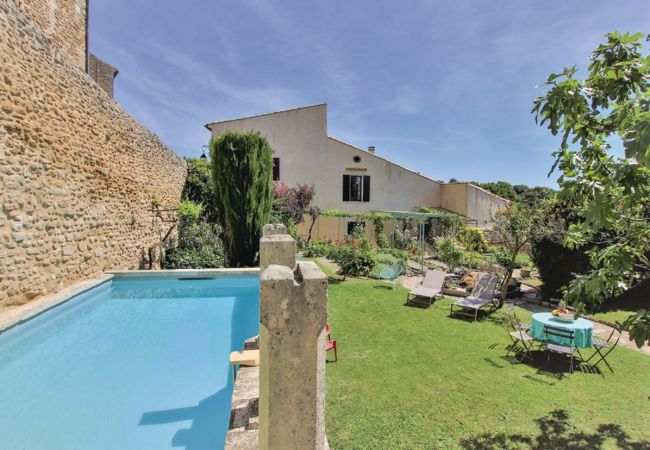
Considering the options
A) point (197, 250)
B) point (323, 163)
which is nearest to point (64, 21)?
point (197, 250)

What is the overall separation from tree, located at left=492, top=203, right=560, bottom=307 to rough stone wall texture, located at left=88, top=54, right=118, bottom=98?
25339 millimetres

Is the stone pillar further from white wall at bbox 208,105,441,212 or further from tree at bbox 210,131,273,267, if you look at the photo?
white wall at bbox 208,105,441,212

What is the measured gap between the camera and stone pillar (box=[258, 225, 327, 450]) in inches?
64.3

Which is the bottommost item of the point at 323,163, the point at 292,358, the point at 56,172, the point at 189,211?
the point at 292,358

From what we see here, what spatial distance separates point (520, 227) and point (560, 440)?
6.67 m

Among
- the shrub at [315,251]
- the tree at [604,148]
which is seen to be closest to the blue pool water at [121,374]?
the tree at [604,148]

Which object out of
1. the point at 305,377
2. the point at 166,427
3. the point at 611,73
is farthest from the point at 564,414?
the point at 166,427

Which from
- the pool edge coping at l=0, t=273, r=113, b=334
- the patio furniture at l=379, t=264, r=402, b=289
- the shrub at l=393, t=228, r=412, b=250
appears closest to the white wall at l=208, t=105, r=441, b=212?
the shrub at l=393, t=228, r=412, b=250

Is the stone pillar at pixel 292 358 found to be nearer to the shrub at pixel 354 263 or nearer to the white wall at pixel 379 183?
the shrub at pixel 354 263

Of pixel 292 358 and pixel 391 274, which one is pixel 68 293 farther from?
pixel 391 274

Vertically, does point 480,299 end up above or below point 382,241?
below

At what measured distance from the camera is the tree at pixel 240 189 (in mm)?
12812

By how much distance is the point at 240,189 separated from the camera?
12.9m

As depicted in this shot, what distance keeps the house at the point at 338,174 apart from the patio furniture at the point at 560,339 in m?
16.8
